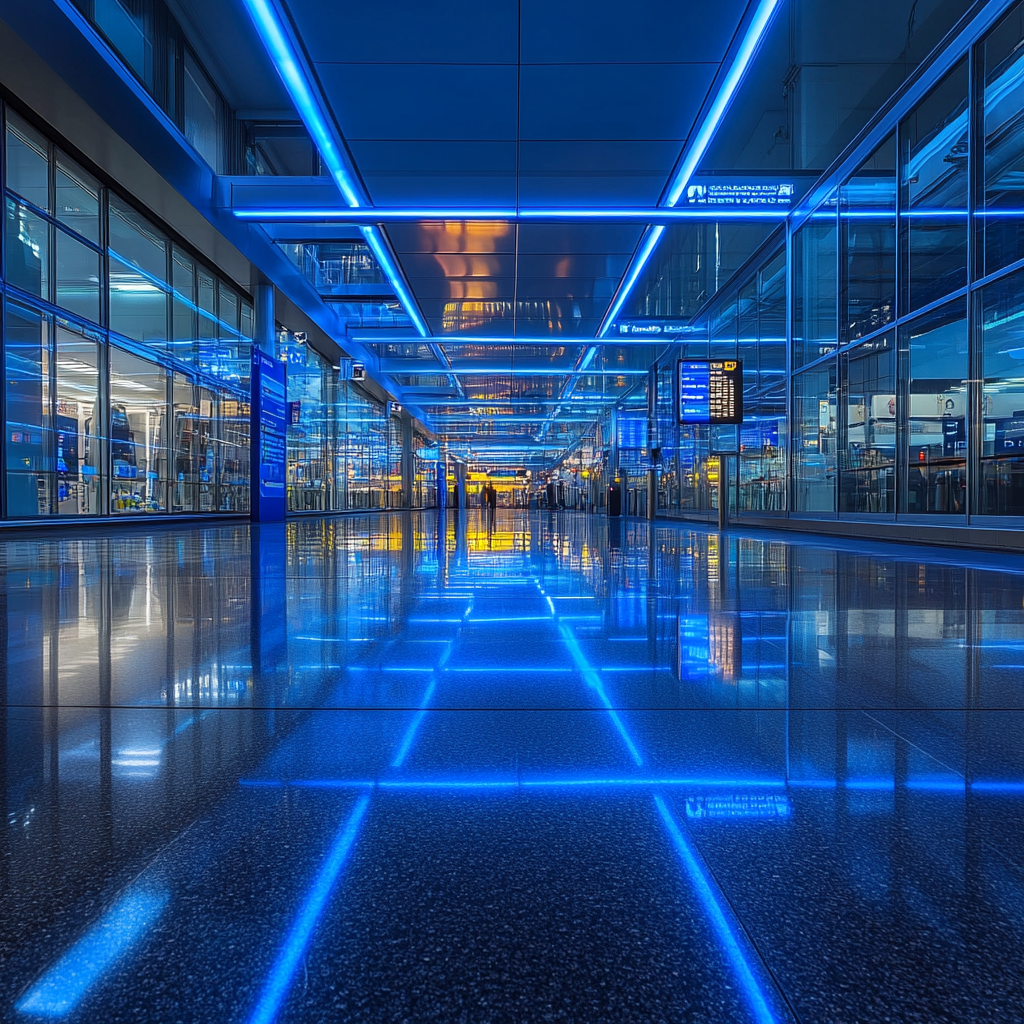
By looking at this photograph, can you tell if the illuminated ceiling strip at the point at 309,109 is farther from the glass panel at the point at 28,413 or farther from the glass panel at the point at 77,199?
the glass panel at the point at 28,413

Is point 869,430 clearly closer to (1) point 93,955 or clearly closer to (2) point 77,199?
(1) point 93,955

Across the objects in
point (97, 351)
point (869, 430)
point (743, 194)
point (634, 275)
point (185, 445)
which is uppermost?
point (743, 194)

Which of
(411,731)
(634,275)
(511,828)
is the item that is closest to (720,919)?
(511,828)

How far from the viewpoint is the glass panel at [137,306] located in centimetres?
1455

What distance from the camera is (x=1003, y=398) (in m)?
8.34

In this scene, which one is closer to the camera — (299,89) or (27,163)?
(299,89)

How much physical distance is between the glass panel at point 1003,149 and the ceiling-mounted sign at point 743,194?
14.2 ft

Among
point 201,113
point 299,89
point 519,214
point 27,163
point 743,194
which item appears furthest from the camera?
point 201,113

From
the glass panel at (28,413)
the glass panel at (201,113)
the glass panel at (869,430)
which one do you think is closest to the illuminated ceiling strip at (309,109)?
→ the glass panel at (201,113)

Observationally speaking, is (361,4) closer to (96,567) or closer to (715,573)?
(96,567)

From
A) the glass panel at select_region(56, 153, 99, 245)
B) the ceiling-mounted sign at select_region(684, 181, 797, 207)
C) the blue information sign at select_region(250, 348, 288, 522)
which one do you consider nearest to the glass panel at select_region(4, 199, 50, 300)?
A: the glass panel at select_region(56, 153, 99, 245)

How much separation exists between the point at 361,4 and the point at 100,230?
324 inches

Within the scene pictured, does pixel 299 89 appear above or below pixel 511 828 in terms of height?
above

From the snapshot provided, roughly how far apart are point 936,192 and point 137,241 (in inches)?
582
